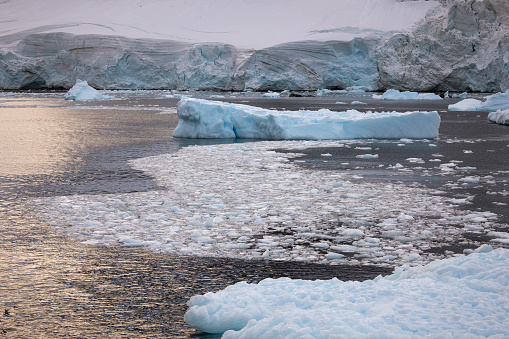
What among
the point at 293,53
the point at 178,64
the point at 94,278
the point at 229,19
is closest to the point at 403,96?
the point at 293,53

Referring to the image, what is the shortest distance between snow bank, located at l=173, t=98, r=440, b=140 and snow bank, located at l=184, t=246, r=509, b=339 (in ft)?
29.1

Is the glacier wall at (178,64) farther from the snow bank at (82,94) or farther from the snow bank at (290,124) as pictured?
the snow bank at (290,124)

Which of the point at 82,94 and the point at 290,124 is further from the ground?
the point at 290,124

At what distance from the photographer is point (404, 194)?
20.0ft

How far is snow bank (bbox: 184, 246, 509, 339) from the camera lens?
2520 millimetres

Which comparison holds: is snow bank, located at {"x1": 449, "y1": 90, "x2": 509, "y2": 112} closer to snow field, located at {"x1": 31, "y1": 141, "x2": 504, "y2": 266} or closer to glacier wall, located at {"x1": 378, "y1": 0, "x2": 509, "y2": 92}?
glacier wall, located at {"x1": 378, "y1": 0, "x2": 509, "y2": 92}

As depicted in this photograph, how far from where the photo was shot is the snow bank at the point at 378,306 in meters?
2.52

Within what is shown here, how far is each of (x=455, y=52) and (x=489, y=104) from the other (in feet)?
37.7

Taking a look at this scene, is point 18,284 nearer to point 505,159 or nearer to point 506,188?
point 506,188

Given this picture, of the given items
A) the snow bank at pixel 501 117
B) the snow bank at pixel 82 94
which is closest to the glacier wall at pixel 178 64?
the snow bank at pixel 82 94

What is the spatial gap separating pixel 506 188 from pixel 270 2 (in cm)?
5306

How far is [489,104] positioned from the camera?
20219mm

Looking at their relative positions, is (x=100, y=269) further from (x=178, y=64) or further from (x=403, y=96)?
(x=178, y=64)

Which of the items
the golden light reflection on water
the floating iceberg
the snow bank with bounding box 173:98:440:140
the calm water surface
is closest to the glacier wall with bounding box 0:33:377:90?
the floating iceberg
